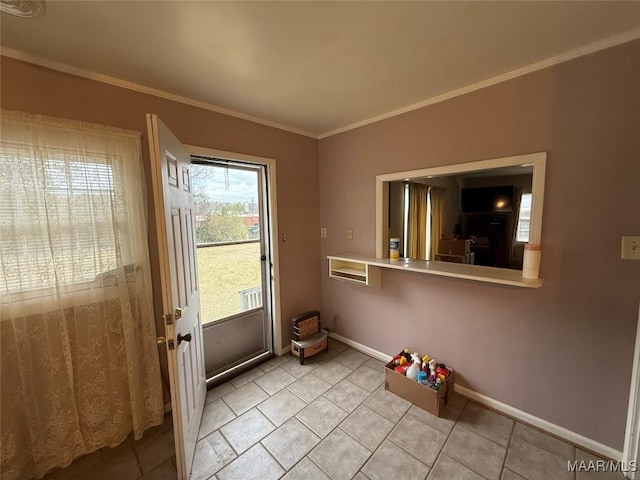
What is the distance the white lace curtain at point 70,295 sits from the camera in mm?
1335

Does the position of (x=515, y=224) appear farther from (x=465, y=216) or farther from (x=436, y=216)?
(x=436, y=216)

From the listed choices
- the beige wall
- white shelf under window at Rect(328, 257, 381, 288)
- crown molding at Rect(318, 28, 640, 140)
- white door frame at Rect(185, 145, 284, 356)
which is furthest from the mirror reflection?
white door frame at Rect(185, 145, 284, 356)

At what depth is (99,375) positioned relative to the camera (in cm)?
160

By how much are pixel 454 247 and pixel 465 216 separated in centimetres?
27

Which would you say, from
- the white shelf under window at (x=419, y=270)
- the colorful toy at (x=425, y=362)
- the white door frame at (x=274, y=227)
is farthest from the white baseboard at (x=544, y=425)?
the white door frame at (x=274, y=227)

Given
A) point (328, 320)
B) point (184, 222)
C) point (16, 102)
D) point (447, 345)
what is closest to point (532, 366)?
point (447, 345)

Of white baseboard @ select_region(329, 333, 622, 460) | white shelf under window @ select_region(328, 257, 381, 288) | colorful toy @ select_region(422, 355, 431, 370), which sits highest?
white shelf under window @ select_region(328, 257, 381, 288)

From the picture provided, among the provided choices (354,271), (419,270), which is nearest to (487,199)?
(419,270)

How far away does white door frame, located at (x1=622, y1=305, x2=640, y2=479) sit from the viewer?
1388 millimetres

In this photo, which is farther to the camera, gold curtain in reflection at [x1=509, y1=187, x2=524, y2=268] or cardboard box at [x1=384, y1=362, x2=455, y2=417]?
cardboard box at [x1=384, y1=362, x2=455, y2=417]

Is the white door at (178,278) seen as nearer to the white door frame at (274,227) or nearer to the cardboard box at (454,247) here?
the white door frame at (274,227)

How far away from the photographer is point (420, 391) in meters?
1.93

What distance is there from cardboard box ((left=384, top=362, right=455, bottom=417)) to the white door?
4.88 ft

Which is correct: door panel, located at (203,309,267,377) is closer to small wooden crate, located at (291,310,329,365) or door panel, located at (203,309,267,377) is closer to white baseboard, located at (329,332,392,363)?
small wooden crate, located at (291,310,329,365)
